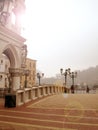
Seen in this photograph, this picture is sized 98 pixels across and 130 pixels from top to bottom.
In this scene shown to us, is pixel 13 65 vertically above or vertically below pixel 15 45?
below

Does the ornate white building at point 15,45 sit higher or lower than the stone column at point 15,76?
higher

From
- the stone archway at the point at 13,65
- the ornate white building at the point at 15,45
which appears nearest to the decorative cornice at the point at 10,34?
the ornate white building at the point at 15,45

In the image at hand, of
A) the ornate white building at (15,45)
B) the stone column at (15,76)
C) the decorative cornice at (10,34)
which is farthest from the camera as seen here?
the stone column at (15,76)

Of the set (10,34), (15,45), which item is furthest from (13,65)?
(10,34)

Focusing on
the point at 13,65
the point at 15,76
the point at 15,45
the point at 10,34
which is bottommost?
the point at 15,76

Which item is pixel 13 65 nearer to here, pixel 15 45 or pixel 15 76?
pixel 15 76

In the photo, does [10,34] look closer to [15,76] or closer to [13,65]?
[13,65]

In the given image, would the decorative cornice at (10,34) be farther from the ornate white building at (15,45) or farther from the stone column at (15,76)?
the stone column at (15,76)

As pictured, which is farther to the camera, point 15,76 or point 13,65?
point 15,76

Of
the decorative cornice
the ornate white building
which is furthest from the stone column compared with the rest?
the decorative cornice

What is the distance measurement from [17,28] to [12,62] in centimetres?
386

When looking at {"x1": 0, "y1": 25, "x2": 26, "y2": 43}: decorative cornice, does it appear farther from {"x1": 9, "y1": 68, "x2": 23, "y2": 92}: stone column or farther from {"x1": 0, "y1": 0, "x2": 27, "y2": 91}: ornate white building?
{"x1": 9, "y1": 68, "x2": 23, "y2": 92}: stone column

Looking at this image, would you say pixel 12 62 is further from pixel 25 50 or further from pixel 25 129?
pixel 25 129

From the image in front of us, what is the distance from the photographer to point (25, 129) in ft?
23.7
